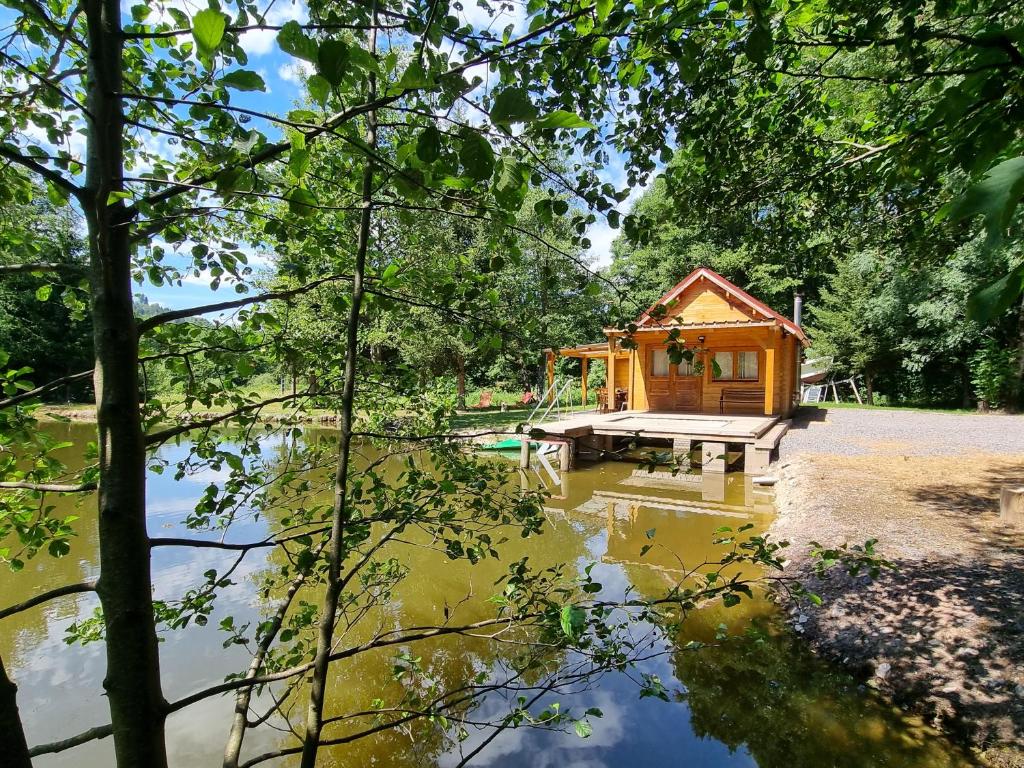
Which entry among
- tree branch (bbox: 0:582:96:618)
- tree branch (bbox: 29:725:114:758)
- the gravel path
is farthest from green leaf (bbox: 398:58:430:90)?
the gravel path

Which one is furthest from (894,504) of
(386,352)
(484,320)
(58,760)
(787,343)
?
(386,352)

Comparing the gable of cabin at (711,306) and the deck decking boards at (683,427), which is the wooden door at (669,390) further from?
the gable of cabin at (711,306)

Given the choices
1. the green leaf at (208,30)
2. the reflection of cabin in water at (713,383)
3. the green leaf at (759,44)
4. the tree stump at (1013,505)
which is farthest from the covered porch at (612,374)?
the green leaf at (208,30)

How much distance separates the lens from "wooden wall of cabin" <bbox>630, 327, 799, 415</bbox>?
47.8 feet

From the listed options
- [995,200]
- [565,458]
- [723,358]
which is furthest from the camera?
[723,358]

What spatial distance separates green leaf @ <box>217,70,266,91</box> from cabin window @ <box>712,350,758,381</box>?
16645mm

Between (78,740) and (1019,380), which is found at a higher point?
(1019,380)

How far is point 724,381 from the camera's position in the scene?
1582cm

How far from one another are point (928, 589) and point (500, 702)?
3.80m

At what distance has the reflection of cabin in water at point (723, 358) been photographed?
1430 centimetres

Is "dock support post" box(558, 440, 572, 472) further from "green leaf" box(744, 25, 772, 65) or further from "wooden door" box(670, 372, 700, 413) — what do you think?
"green leaf" box(744, 25, 772, 65)

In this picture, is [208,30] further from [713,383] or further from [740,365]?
[740,365]

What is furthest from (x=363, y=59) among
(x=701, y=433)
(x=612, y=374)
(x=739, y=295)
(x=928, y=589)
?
(x=612, y=374)

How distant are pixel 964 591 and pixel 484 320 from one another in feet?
16.6
